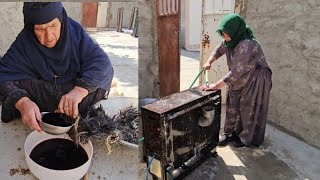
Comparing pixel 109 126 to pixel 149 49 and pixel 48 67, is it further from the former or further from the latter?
pixel 149 49

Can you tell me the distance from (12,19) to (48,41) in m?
0.12

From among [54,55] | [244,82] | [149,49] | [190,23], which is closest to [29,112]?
[54,55]

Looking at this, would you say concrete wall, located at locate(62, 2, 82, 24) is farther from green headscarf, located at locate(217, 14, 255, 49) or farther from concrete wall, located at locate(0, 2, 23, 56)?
green headscarf, located at locate(217, 14, 255, 49)

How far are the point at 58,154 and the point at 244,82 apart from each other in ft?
5.36

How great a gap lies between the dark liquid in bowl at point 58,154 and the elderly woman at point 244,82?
4.38 ft

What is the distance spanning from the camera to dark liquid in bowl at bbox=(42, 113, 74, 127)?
1033 millimetres

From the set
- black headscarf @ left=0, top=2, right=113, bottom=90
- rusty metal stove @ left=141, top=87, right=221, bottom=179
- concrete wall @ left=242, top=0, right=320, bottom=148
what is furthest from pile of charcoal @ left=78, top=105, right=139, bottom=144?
concrete wall @ left=242, top=0, right=320, bottom=148

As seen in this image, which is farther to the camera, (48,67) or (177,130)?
(177,130)

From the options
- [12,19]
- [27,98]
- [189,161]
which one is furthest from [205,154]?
[12,19]

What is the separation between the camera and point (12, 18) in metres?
0.97

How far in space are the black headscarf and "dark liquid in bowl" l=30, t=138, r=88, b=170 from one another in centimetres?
22

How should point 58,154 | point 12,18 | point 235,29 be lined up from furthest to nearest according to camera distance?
point 235,29 < point 58,154 < point 12,18

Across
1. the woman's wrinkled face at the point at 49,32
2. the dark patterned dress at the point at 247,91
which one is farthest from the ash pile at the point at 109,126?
the dark patterned dress at the point at 247,91

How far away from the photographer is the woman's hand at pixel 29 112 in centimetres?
102
